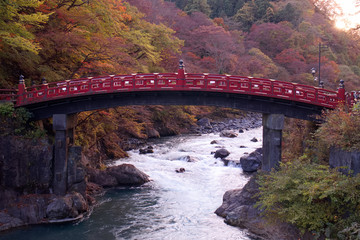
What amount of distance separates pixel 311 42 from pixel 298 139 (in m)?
47.4

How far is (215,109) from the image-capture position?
Result: 54.2 metres

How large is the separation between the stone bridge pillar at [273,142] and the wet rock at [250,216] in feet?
4.70

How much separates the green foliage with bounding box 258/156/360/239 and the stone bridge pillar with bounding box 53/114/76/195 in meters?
10.8

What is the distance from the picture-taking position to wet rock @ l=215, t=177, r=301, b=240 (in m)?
14.9

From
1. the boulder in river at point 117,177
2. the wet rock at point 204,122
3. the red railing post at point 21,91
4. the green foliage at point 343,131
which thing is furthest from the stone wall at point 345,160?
the wet rock at point 204,122

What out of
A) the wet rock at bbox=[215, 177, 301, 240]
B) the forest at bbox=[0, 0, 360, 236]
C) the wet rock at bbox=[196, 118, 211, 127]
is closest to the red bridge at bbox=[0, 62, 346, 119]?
the forest at bbox=[0, 0, 360, 236]

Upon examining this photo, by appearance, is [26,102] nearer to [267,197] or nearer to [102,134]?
[102,134]

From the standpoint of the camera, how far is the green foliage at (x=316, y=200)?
12.8 meters

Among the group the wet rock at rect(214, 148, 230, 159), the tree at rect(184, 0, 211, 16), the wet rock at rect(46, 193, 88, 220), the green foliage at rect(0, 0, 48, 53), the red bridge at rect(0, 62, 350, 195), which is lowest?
the wet rock at rect(46, 193, 88, 220)

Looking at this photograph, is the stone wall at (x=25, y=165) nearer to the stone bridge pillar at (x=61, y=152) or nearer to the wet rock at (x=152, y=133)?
the stone bridge pillar at (x=61, y=152)

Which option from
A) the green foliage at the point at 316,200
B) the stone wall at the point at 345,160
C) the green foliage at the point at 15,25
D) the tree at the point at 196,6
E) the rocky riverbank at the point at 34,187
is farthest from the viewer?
the tree at the point at 196,6

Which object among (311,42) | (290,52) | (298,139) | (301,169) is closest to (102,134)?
(298,139)

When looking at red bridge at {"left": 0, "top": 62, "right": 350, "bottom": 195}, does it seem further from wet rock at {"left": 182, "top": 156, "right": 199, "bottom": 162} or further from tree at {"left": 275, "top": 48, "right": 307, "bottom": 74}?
tree at {"left": 275, "top": 48, "right": 307, "bottom": 74}

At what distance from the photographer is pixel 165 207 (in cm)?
1970
